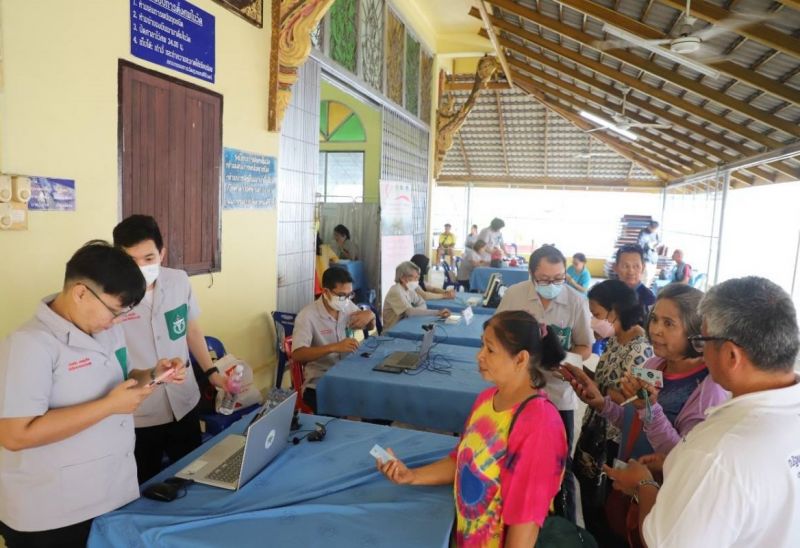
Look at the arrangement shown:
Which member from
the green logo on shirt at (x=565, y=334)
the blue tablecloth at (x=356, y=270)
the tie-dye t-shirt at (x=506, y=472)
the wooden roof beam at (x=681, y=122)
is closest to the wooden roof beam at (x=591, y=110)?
the wooden roof beam at (x=681, y=122)

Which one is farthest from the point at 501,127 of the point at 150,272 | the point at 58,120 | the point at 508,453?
the point at 508,453

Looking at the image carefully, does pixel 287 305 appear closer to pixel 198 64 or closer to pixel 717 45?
pixel 198 64

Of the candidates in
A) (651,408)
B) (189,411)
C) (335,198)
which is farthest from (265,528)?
(335,198)

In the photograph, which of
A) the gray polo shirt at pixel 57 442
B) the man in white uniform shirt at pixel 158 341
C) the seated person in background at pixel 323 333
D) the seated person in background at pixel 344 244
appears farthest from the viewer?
the seated person in background at pixel 344 244

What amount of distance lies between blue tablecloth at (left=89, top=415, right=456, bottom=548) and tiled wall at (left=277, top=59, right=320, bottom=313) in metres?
2.77

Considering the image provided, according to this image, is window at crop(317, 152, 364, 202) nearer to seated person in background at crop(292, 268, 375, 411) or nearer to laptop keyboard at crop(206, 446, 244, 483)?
seated person in background at crop(292, 268, 375, 411)

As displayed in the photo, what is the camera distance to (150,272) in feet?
6.89

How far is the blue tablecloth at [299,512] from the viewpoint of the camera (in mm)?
1402

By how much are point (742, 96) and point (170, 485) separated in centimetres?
686

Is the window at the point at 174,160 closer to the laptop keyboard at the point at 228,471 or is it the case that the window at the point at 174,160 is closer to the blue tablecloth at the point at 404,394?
the blue tablecloth at the point at 404,394

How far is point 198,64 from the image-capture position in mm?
3242

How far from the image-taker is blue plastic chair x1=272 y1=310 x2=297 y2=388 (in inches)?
161

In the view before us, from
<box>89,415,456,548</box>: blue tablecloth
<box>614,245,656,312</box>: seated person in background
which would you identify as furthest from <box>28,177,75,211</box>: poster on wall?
<box>614,245,656,312</box>: seated person in background

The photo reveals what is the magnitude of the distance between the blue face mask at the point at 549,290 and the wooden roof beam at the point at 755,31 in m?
2.91
